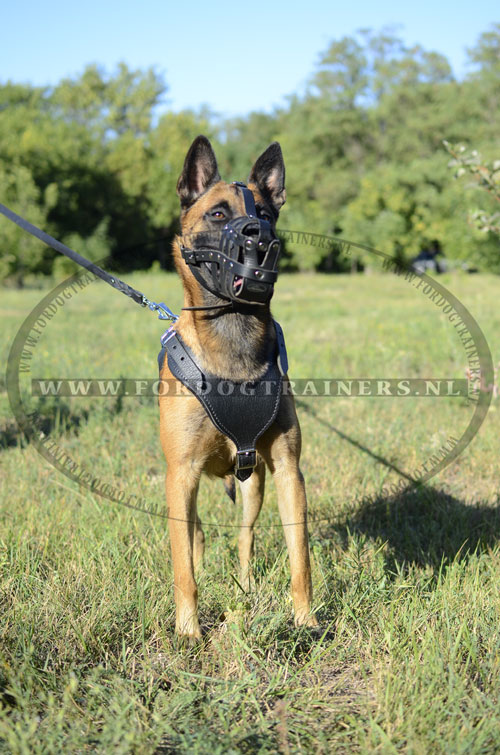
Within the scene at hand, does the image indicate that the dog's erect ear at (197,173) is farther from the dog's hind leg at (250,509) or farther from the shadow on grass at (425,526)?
the shadow on grass at (425,526)

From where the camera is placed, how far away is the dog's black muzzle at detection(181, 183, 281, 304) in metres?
2.31

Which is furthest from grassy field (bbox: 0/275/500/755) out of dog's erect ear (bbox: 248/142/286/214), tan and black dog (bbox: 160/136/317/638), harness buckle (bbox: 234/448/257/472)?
dog's erect ear (bbox: 248/142/286/214)

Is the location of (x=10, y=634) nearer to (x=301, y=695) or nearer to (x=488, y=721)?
(x=301, y=695)

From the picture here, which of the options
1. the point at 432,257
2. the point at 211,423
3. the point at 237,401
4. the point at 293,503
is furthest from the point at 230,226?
the point at 432,257

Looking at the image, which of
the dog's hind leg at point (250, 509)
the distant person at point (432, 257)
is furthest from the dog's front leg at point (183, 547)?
the distant person at point (432, 257)

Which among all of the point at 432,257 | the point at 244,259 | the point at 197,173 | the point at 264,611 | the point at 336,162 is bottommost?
the point at 264,611

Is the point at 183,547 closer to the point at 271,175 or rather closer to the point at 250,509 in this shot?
the point at 250,509

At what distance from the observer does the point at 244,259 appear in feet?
7.62

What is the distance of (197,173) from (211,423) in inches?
44.1

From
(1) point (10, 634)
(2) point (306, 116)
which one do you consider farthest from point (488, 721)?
(2) point (306, 116)

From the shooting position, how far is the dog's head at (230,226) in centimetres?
232

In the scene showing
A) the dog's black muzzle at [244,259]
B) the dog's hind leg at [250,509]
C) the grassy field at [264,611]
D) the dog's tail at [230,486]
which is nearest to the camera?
the grassy field at [264,611]

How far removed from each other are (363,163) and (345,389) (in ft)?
123

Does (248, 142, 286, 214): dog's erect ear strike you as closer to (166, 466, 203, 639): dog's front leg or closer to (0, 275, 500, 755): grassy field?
(166, 466, 203, 639): dog's front leg
